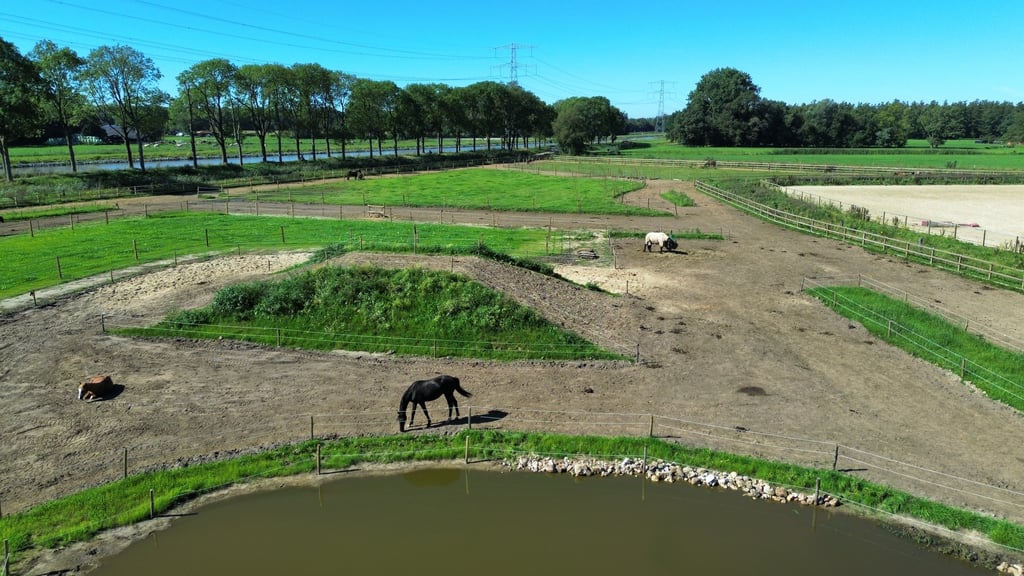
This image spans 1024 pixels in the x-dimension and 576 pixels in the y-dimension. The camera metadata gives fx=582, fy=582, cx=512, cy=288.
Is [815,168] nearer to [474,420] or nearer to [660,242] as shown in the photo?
Answer: [660,242]

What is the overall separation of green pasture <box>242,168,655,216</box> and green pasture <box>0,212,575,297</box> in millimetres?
11688

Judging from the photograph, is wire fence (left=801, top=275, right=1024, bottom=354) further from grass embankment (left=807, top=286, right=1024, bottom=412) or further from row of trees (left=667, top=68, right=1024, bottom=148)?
row of trees (left=667, top=68, right=1024, bottom=148)

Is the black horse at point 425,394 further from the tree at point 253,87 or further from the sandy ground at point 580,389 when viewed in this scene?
the tree at point 253,87

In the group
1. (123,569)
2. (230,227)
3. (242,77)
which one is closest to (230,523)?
(123,569)

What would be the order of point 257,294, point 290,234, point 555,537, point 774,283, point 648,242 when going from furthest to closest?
point 290,234
point 648,242
point 774,283
point 257,294
point 555,537

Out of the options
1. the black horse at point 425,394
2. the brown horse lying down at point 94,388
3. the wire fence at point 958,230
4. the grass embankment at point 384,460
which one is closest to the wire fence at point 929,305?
the grass embankment at point 384,460

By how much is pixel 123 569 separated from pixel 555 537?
902 centimetres

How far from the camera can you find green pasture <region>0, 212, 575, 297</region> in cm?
3481

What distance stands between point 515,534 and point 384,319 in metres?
13.4

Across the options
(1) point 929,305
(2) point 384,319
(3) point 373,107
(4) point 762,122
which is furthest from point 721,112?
(2) point 384,319

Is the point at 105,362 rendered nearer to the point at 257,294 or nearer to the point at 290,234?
the point at 257,294

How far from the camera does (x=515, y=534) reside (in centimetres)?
1318

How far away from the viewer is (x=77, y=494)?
14.1 metres

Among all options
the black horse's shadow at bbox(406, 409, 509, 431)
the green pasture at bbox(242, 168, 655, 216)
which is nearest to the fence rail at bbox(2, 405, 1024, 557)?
the black horse's shadow at bbox(406, 409, 509, 431)
